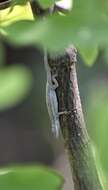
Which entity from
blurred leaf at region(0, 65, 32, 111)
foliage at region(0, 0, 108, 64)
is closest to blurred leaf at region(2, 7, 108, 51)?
foliage at region(0, 0, 108, 64)

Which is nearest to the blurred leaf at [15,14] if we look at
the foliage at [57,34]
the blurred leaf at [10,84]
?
the blurred leaf at [10,84]

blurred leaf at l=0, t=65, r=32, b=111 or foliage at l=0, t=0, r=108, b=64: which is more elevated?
foliage at l=0, t=0, r=108, b=64

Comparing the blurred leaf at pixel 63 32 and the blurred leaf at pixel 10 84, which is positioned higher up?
the blurred leaf at pixel 63 32

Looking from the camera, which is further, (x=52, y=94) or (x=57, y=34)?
(x=52, y=94)

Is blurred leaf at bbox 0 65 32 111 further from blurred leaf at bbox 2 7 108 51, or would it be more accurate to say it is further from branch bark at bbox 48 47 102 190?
blurred leaf at bbox 2 7 108 51

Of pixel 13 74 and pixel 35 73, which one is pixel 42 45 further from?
pixel 35 73

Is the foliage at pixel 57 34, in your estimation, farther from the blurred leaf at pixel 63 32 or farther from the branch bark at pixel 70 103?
the branch bark at pixel 70 103

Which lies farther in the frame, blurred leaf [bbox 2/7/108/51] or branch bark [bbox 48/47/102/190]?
branch bark [bbox 48/47/102/190]

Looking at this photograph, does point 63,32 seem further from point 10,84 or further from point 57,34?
point 10,84

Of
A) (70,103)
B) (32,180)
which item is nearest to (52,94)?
(70,103)
